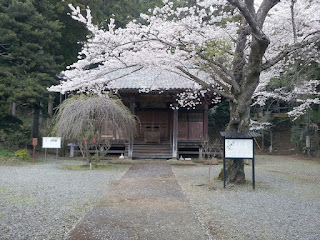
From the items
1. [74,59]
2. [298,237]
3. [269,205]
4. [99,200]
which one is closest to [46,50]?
[74,59]

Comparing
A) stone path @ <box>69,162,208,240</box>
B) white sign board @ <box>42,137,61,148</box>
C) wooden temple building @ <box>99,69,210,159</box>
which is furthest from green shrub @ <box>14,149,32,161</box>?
stone path @ <box>69,162,208,240</box>

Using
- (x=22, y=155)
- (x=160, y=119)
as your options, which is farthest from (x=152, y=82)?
(x=22, y=155)

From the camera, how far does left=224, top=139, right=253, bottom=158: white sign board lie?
21.9 ft

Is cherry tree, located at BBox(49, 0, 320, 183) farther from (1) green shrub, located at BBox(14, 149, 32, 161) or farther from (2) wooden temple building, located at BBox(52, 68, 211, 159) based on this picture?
(1) green shrub, located at BBox(14, 149, 32, 161)

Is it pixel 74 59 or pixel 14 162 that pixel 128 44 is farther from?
pixel 74 59

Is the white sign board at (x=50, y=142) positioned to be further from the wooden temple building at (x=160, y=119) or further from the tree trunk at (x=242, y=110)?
the tree trunk at (x=242, y=110)

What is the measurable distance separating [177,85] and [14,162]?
25.1 feet

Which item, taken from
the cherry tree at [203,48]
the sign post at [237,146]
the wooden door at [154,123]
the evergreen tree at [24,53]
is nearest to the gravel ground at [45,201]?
the sign post at [237,146]

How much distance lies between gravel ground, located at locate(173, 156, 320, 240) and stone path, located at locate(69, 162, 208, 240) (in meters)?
0.27

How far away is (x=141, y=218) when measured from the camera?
4105mm

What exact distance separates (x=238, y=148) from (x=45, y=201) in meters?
4.38

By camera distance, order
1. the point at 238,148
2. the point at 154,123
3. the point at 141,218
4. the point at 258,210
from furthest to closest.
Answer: the point at 154,123, the point at 238,148, the point at 258,210, the point at 141,218

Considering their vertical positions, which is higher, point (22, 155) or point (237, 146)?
point (237, 146)

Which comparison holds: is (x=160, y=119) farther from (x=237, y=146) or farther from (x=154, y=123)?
(x=237, y=146)
